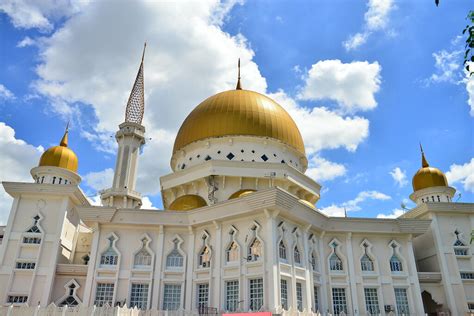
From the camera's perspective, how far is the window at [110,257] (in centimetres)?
2214

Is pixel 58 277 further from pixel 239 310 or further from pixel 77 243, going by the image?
pixel 239 310

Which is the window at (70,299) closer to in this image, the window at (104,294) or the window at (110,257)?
the window at (104,294)

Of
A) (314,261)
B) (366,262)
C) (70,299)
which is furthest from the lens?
(366,262)

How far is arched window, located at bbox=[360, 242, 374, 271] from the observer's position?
2309cm

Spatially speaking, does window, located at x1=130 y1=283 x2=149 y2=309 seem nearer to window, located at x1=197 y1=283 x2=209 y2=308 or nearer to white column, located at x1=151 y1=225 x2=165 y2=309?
Result: white column, located at x1=151 y1=225 x2=165 y2=309

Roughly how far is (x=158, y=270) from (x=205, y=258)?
9.06 ft

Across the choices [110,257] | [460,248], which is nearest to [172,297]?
[110,257]

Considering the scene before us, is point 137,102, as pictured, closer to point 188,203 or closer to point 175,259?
point 188,203

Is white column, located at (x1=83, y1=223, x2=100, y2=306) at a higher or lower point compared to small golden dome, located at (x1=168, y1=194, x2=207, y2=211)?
lower

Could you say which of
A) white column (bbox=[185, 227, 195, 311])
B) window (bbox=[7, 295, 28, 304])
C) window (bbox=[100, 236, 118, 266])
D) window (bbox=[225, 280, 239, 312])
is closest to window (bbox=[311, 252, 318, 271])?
window (bbox=[225, 280, 239, 312])

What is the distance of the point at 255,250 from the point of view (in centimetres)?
1995

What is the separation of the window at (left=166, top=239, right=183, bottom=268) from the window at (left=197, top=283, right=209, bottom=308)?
1786 millimetres

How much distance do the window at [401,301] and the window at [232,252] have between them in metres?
9.91

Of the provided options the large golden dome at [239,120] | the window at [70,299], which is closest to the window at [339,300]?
the large golden dome at [239,120]
